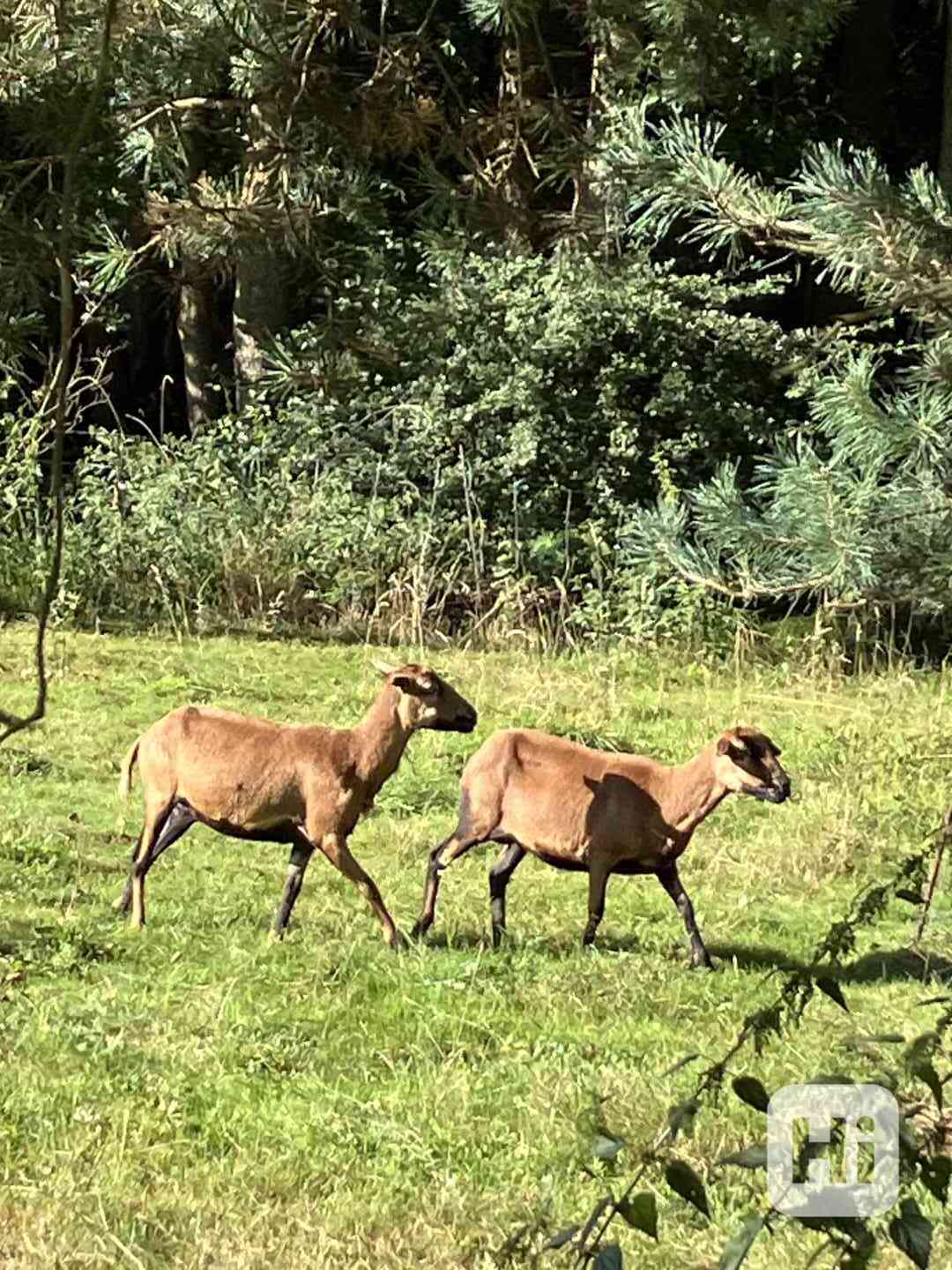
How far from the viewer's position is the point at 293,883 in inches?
248

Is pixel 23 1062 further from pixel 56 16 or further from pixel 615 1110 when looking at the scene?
pixel 56 16

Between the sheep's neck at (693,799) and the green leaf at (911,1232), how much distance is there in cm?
451

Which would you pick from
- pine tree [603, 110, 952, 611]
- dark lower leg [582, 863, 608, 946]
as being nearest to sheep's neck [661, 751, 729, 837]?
dark lower leg [582, 863, 608, 946]

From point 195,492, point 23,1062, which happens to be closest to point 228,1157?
point 23,1062

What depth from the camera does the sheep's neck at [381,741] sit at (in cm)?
634

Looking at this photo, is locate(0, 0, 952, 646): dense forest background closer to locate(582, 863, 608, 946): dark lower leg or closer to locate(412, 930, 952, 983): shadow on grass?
locate(412, 930, 952, 983): shadow on grass

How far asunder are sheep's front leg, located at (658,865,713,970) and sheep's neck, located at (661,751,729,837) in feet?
0.49

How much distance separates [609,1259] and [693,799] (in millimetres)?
4636

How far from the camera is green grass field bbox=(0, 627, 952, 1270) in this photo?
4215 millimetres

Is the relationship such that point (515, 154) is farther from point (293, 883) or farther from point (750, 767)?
point (293, 883)

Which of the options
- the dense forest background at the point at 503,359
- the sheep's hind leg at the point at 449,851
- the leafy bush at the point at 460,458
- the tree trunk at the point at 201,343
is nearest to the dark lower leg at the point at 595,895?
the sheep's hind leg at the point at 449,851

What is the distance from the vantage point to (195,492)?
1506 centimetres

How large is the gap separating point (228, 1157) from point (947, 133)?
42.4ft

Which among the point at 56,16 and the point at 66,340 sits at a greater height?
the point at 56,16
